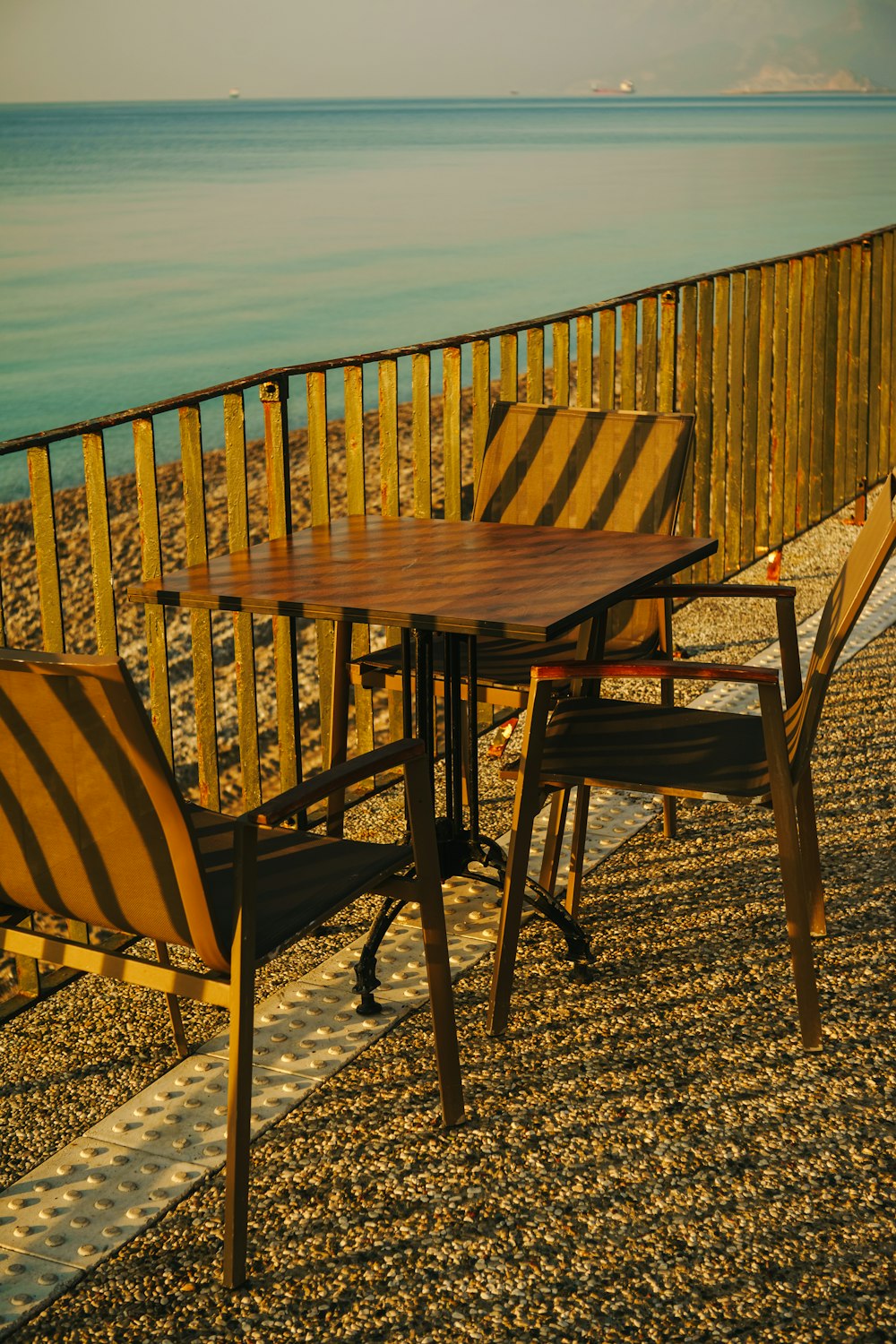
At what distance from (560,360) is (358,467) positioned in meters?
1.20

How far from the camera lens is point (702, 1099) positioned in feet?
9.41

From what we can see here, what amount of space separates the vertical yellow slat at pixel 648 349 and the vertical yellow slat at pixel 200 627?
103 inches

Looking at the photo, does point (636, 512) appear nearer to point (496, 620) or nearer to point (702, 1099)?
point (496, 620)

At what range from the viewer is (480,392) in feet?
16.3

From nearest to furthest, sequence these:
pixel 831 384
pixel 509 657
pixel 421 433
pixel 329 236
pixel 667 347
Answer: pixel 509 657
pixel 421 433
pixel 667 347
pixel 831 384
pixel 329 236

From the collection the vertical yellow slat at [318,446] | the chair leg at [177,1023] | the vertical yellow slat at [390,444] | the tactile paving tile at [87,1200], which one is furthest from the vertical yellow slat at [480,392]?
the tactile paving tile at [87,1200]

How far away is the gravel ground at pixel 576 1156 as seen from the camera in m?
2.29

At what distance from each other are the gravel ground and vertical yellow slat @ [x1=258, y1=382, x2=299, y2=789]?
634mm

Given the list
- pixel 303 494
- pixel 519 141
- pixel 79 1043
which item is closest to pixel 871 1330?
pixel 79 1043

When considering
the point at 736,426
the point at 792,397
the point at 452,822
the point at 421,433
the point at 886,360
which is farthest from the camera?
the point at 886,360

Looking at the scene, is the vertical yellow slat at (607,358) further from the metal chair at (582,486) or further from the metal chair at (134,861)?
the metal chair at (134,861)

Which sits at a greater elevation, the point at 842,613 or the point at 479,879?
the point at 842,613

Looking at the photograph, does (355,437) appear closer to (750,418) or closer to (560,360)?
(560,360)

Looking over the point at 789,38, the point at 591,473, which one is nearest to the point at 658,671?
the point at 591,473
